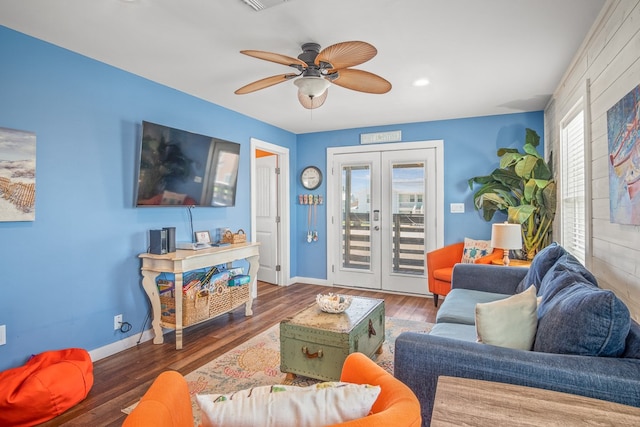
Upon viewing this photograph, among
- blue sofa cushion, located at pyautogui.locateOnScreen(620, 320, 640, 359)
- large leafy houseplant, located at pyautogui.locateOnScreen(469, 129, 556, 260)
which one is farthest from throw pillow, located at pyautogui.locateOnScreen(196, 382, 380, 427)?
large leafy houseplant, located at pyautogui.locateOnScreen(469, 129, 556, 260)

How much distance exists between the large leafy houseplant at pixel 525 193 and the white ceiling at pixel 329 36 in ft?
2.36

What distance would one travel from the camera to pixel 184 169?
133 inches

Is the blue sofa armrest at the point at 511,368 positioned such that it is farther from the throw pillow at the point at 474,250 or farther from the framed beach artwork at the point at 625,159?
the throw pillow at the point at 474,250

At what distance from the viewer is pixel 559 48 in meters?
2.60

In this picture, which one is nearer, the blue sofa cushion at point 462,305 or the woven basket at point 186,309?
the blue sofa cushion at point 462,305

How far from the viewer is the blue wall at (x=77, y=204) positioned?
234 cm

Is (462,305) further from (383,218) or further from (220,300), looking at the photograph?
(383,218)

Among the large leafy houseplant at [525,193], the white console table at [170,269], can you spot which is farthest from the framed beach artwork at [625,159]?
the white console table at [170,269]

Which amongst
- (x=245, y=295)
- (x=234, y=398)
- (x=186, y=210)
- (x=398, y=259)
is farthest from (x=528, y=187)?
(x=234, y=398)

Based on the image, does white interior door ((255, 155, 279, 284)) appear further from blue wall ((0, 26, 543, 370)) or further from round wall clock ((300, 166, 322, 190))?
blue wall ((0, 26, 543, 370))

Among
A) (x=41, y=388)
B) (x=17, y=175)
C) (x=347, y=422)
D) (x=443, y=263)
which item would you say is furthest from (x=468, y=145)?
(x=41, y=388)

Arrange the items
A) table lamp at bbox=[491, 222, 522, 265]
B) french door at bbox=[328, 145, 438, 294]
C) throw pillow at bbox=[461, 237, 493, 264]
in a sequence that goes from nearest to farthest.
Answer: table lamp at bbox=[491, 222, 522, 265]
throw pillow at bbox=[461, 237, 493, 264]
french door at bbox=[328, 145, 438, 294]

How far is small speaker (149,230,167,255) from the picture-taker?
310 centimetres

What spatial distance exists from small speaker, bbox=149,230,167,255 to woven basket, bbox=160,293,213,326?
41cm
